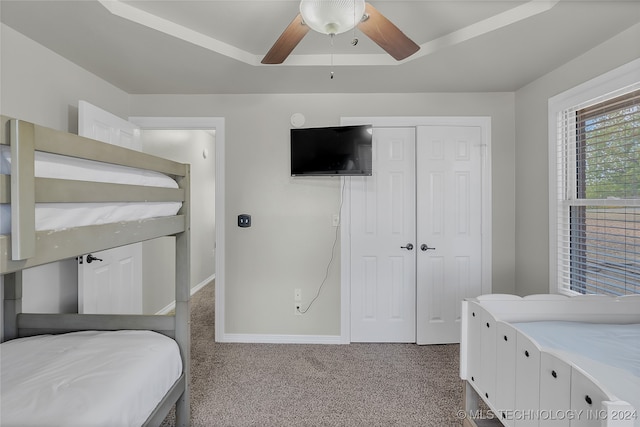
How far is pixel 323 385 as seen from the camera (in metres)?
2.07

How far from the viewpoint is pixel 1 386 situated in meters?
1.12

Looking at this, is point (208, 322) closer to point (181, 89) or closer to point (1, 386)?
point (1, 386)

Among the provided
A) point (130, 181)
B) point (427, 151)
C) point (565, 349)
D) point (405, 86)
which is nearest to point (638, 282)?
point (565, 349)

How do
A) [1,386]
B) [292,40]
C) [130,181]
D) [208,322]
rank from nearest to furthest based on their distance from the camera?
[1,386], [130,181], [292,40], [208,322]

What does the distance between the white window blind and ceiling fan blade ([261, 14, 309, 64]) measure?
1.95 metres

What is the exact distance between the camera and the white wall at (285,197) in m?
2.69

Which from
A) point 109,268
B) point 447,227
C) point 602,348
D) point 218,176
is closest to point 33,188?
point 109,268

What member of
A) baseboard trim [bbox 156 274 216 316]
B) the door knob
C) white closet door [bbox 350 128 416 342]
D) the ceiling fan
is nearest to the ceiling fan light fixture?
the ceiling fan

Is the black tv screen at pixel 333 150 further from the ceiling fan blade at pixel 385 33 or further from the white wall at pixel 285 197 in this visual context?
the ceiling fan blade at pixel 385 33

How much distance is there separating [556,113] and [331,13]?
2022 mm

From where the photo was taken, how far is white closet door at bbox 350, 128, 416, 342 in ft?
8.83

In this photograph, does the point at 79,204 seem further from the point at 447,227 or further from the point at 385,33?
the point at 447,227

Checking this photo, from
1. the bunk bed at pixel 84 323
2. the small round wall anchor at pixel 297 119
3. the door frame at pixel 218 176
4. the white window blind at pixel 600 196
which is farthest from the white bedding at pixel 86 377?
the white window blind at pixel 600 196

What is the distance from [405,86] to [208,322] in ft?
10.1
